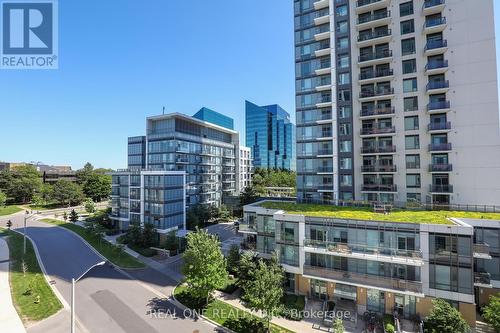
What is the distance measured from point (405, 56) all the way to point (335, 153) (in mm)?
18001

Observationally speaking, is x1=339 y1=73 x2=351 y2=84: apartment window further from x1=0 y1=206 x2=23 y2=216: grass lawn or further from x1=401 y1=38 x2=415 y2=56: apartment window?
x1=0 y1=206 x2=23 y2=216: grass lawn

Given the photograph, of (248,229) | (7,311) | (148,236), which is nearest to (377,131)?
(248,229)

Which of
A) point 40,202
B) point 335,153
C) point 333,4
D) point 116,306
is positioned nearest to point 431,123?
point 335,153

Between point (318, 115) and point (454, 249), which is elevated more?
point (318, 115)

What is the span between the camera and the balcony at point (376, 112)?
129ft

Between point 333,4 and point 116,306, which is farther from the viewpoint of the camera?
point 333,4

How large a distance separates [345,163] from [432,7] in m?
25.9

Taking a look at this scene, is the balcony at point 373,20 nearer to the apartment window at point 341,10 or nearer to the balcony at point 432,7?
the apartment window at point 341,10

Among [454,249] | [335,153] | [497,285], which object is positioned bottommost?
[497,285]

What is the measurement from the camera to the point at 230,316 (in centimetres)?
2462

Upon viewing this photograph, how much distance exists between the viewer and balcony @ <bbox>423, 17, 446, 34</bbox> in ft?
120

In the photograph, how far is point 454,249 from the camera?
74.8 feet

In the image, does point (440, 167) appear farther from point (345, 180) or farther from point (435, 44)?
point (435, 44)

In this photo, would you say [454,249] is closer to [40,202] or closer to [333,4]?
[333,4]
